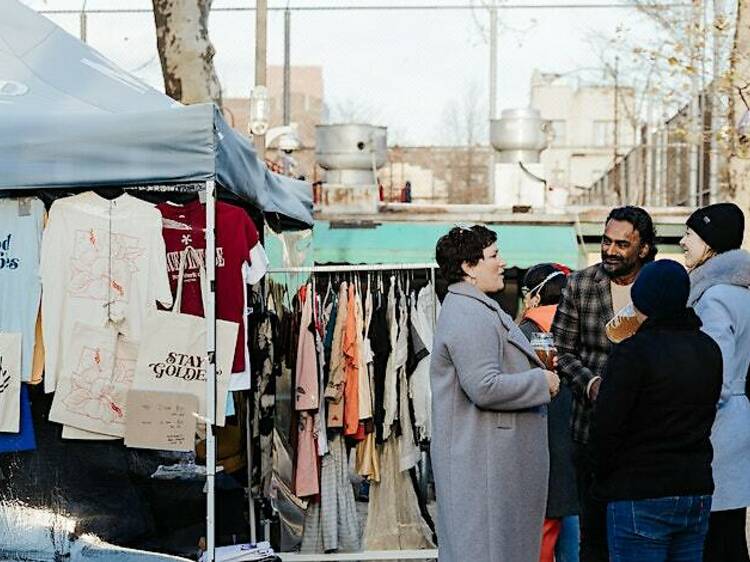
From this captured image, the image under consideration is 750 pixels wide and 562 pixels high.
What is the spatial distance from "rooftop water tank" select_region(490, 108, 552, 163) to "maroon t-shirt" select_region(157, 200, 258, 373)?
11.7 metres

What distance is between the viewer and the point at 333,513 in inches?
289

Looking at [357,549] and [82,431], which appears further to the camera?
[357,549]

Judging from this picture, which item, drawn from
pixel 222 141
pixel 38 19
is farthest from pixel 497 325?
pixel 38 19

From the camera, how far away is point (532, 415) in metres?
5.12

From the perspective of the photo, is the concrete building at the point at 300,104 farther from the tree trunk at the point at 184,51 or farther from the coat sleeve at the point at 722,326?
the coat sleeve at the point at 722,326

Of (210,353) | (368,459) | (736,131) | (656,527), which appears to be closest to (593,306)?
(656,527)

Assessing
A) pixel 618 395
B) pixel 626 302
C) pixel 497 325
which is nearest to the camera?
pixel 618 395

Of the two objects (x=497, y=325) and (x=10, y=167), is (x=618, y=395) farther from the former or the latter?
(x=10, y=167)

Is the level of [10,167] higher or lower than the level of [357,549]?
higher

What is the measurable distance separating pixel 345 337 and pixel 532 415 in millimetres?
2419

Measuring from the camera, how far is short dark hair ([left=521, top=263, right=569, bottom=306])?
20.3ft

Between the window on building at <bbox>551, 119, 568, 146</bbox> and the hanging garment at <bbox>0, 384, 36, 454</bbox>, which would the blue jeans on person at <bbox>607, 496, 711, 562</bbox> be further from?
the window on building at <bbox>551, 119, 568, 146</bbox>

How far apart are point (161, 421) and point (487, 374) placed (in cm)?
182

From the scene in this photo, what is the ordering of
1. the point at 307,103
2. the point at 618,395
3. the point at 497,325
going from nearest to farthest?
the point at 618,395 < the point at 497,325 < the point at 307,103
